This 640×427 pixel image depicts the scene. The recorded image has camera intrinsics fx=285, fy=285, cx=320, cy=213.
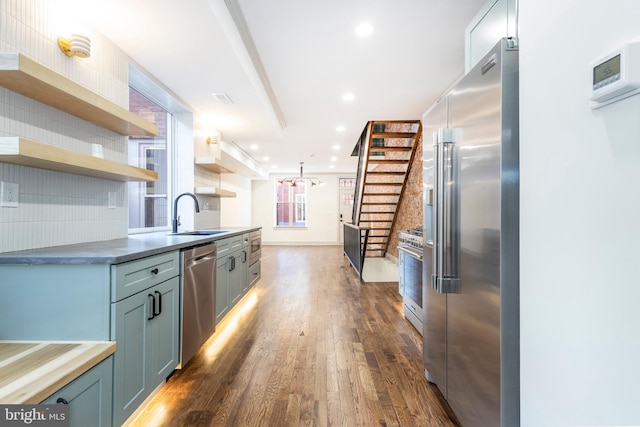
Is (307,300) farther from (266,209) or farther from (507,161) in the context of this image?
(266,209)

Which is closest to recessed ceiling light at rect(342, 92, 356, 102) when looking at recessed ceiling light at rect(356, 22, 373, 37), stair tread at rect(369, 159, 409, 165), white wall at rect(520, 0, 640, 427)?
recessed ceiling light at rect(356, 22, 373, 37)

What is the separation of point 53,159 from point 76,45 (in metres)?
0.94

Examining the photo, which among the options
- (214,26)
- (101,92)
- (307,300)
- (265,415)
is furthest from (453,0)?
(307,300)

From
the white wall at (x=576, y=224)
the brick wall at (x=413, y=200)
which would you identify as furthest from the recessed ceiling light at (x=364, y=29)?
the brick wall at (x=413, y=200)

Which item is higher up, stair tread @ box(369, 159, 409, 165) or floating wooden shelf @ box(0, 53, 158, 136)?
stair tread @ box(369, 159, 409, 165)

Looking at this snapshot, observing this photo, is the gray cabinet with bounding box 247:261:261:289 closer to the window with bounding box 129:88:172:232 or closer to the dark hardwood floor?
the dark hardwood floor

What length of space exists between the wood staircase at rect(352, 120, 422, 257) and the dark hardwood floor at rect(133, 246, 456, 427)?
260 centimetres

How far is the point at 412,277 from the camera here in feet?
10.1

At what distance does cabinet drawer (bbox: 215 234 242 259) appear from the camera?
2.90 m

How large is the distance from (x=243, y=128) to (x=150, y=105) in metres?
1.48

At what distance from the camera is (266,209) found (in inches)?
428

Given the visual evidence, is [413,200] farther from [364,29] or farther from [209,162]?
[209,162]

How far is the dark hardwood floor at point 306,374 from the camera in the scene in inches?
67.2

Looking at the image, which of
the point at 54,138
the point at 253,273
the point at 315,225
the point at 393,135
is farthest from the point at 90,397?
the point at 315,225
